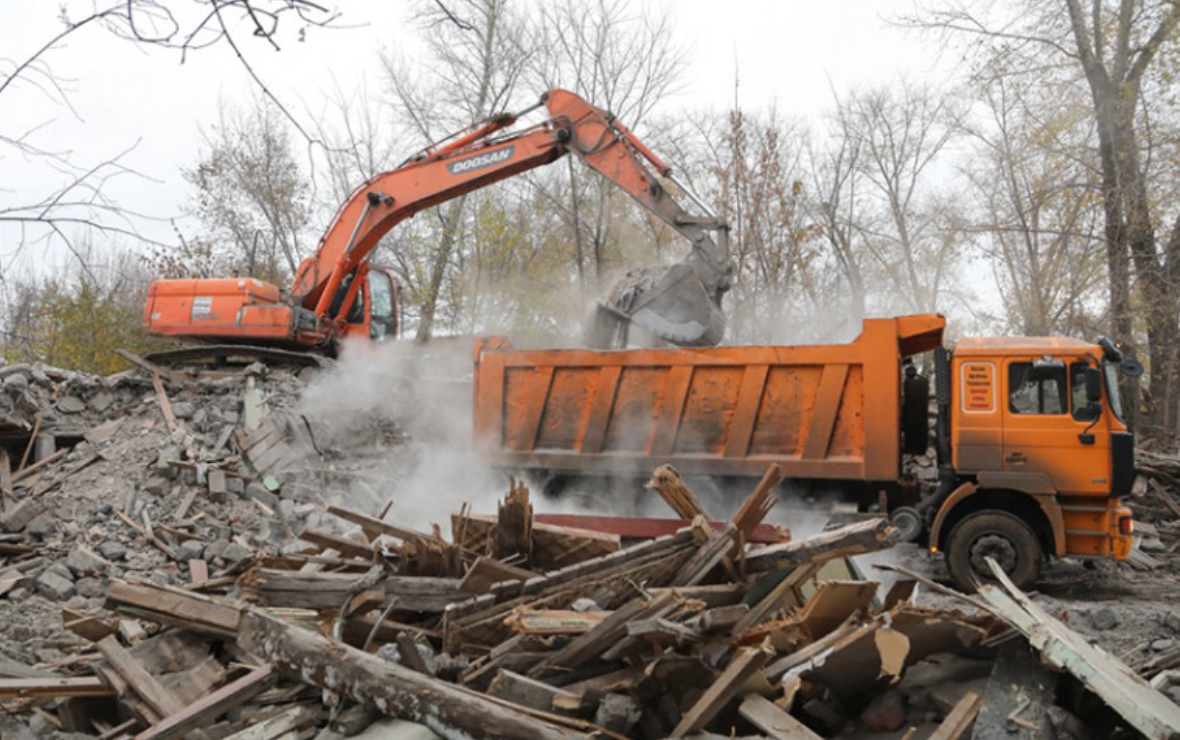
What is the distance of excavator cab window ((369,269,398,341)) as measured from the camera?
14.7 meters

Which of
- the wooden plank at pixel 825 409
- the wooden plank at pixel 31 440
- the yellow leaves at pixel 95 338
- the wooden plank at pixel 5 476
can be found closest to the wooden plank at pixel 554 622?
the wooden plank at pixel 825 409

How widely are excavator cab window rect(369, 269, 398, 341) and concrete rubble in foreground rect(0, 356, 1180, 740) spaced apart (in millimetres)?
9436

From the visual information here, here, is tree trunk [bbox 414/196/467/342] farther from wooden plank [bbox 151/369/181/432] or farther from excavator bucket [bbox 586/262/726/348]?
excavator bucket [bbox 586/262/726/348]

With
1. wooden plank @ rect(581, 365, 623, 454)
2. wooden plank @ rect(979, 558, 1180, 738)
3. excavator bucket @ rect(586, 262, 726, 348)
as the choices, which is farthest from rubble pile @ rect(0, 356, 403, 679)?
wooden plank @ rect(979, 558, 1180, 738)

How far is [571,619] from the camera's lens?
12.3 feet

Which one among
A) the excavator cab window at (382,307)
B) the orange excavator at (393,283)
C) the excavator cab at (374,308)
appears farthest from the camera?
the excavator cab window at (382,307)

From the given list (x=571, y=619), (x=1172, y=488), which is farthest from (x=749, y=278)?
(x=571, y=619)

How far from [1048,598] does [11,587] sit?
31.4ft

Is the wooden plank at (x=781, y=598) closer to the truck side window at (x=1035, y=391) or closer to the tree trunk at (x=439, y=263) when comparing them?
the truck side window at (x=1035, y=391)

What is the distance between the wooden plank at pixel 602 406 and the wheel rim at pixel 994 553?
12.6ft

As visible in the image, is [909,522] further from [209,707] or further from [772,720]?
[209,707]

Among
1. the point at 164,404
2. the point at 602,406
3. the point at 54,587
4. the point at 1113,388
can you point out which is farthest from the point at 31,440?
the point at 1113,388

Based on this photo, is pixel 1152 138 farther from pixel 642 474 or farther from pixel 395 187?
pixel 395 187

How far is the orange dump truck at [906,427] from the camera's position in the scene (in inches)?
320
